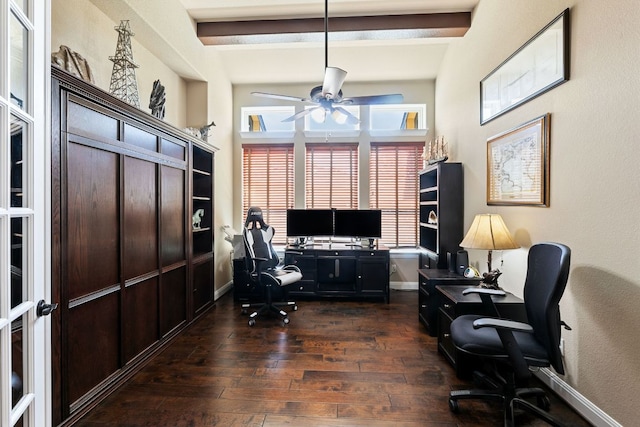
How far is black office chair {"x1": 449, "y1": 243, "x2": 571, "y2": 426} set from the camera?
5.40 feet

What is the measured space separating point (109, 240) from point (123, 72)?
54.2 inches

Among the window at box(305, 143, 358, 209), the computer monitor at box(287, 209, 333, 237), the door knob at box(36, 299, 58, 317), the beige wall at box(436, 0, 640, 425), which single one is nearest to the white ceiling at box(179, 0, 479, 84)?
the window at box(305, 143, 358, 209)

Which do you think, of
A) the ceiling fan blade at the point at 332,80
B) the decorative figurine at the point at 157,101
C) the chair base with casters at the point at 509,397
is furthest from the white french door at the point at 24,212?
the chair base with casters at the point at 509,397

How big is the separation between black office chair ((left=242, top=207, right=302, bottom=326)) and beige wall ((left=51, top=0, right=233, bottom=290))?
0.77 metres

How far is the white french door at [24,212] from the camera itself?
3.44 ft

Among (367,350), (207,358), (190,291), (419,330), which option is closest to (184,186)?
(190,291)

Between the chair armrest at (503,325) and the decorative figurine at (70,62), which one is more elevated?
the decorative figurine at (70,62)

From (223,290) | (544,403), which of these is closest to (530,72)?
(544,403)

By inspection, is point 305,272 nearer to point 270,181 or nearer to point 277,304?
point 277,304

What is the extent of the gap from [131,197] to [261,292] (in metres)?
2.30

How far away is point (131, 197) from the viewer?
97.3 inches

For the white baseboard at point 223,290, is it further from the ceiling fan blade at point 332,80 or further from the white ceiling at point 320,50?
the white ceiling at point 320,50

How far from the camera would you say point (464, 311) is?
2.45 metres

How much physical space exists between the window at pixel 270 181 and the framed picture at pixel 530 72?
3.01m
